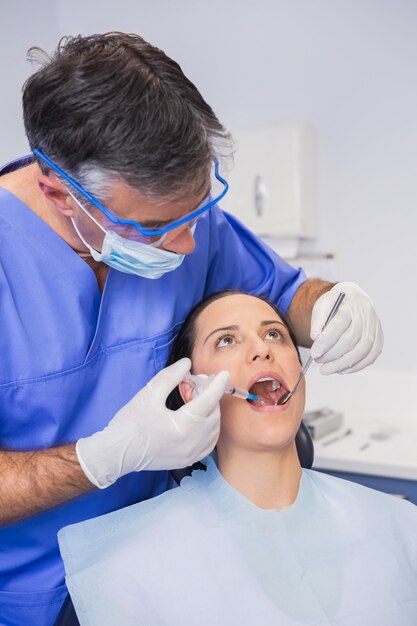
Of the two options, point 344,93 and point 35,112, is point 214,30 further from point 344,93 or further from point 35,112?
point 35,112

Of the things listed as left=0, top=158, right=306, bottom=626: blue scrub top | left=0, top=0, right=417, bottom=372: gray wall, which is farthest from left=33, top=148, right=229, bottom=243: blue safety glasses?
left=0, top=0, right=417, bottom=372: gray wall

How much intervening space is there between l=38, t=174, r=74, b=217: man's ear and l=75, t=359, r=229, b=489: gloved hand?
30cm

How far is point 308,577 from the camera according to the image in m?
1.27

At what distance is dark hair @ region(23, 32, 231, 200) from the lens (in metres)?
1.03

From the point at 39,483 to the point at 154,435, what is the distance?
0.61 feet

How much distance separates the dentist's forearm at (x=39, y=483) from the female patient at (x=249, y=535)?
0.15m

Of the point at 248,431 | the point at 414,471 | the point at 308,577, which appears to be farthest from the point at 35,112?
the point at 414,471

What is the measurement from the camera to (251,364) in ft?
4.46

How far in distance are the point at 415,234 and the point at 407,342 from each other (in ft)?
1.18

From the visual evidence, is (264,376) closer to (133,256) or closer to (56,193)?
(133,256)

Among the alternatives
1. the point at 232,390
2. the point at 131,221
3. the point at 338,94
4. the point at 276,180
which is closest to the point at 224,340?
the point at 232,390

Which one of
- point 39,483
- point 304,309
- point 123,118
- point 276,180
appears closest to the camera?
point 123,118

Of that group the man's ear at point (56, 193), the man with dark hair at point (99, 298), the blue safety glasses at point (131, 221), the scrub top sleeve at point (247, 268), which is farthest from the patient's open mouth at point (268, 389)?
the man's ear at point (56, 193)

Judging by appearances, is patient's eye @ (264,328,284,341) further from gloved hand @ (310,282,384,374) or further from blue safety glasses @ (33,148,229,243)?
blue safety glasses @ (33,148,229,243)
